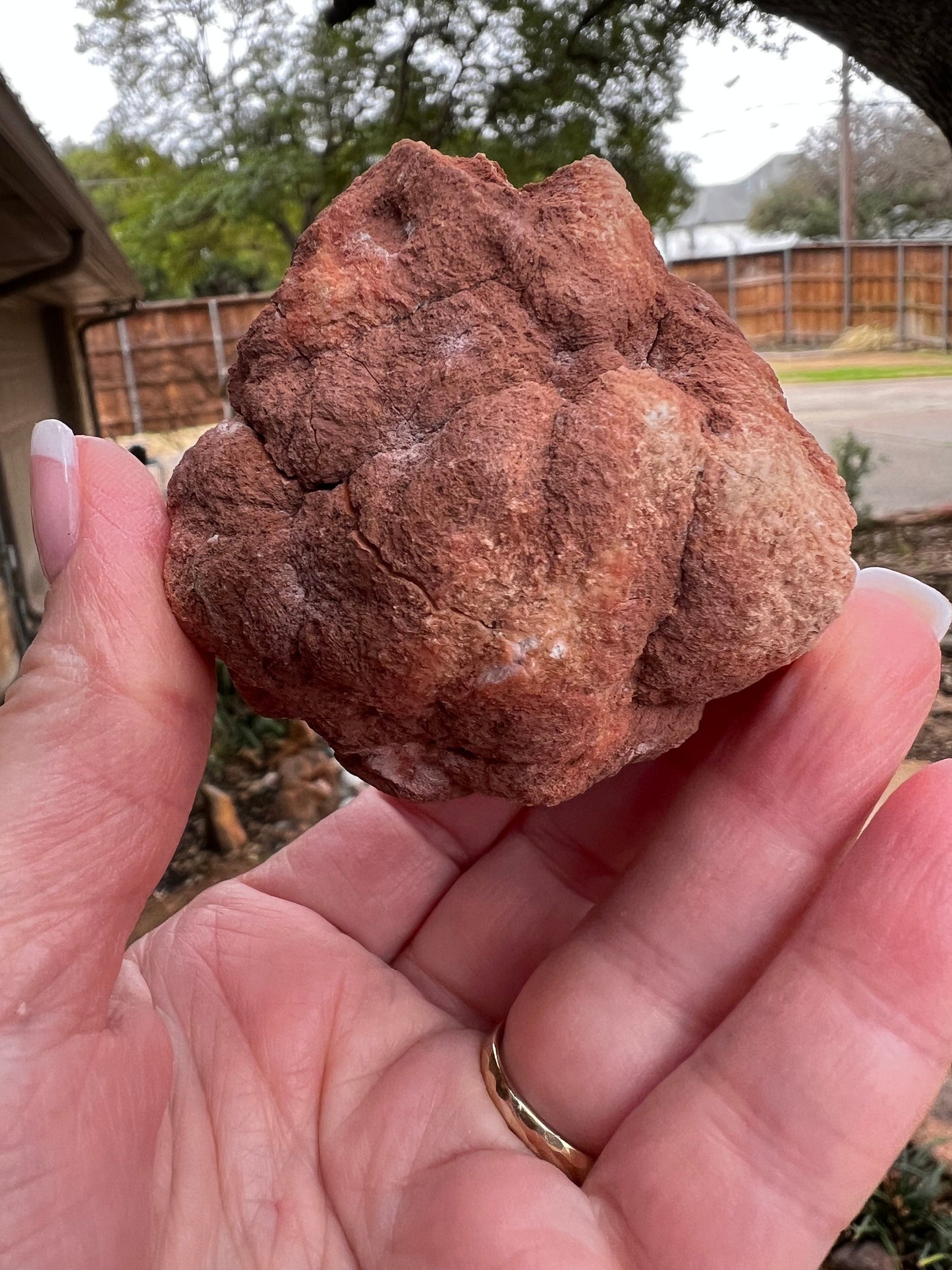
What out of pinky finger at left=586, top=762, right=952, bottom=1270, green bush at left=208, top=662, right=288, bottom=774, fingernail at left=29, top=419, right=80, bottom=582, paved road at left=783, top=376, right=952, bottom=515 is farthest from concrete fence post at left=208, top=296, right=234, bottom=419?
pinky finger at left=586, top=762, right=952, bottom=1270

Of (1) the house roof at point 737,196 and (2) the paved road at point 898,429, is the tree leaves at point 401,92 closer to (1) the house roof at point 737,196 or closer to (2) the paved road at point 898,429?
(2) the paved road at point 898,429

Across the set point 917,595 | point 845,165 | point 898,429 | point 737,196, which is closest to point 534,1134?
point 917,595

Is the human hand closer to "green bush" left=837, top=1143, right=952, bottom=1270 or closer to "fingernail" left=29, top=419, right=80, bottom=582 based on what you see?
"fingernail" left=29, top=419, right=80, bottom=582

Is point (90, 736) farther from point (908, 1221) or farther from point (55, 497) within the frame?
point (908, 1221)

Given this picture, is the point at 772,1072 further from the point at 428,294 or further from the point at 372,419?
the point at 428,294

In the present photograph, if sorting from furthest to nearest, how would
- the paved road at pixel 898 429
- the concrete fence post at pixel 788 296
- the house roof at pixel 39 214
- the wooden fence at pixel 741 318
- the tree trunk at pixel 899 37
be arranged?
1. the concrete fence post at pixel 788 296
2. the wooden fence at pixel 741 318
3. the paved road at pixel 898 429
4. the tree trunk at pixel 899 37
5. the house roof at pixel 39 214

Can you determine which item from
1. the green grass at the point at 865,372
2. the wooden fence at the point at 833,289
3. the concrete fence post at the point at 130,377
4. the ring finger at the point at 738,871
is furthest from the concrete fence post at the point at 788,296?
the concrete fence post at the point at 130,377

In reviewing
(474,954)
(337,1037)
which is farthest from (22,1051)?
(474,954)
